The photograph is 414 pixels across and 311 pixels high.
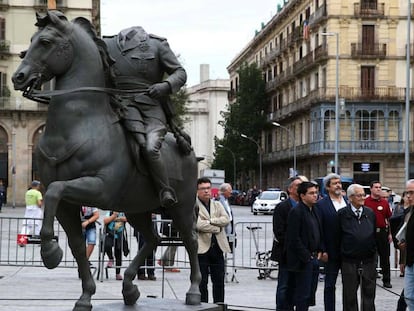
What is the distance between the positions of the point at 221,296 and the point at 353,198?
236 centimetres

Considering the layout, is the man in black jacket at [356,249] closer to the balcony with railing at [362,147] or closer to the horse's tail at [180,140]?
the horse's tail at [180,140]

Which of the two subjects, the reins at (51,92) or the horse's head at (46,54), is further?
the reins at (51,92)

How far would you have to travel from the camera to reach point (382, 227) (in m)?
15.7

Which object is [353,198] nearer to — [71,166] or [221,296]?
[221,296]

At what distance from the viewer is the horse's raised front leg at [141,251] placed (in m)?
8.06

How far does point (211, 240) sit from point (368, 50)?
5180 centimetres

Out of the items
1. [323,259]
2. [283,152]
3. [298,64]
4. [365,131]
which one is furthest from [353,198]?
[283,152]

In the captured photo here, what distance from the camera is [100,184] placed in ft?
23.5

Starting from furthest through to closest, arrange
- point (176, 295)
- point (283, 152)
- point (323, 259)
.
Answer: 1. point (283, 152)
2. point (176, 295)
3. point (323, 259)

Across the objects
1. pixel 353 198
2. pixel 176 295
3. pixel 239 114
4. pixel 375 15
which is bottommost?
pixel 176 295

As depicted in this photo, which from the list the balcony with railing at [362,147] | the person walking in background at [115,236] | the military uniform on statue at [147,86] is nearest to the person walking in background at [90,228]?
the person walking in background at [115,236]

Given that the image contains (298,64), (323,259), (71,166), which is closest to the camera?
(71,166)

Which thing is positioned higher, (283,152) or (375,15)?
(375,15)

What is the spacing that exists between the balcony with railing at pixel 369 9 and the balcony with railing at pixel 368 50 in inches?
84.4
